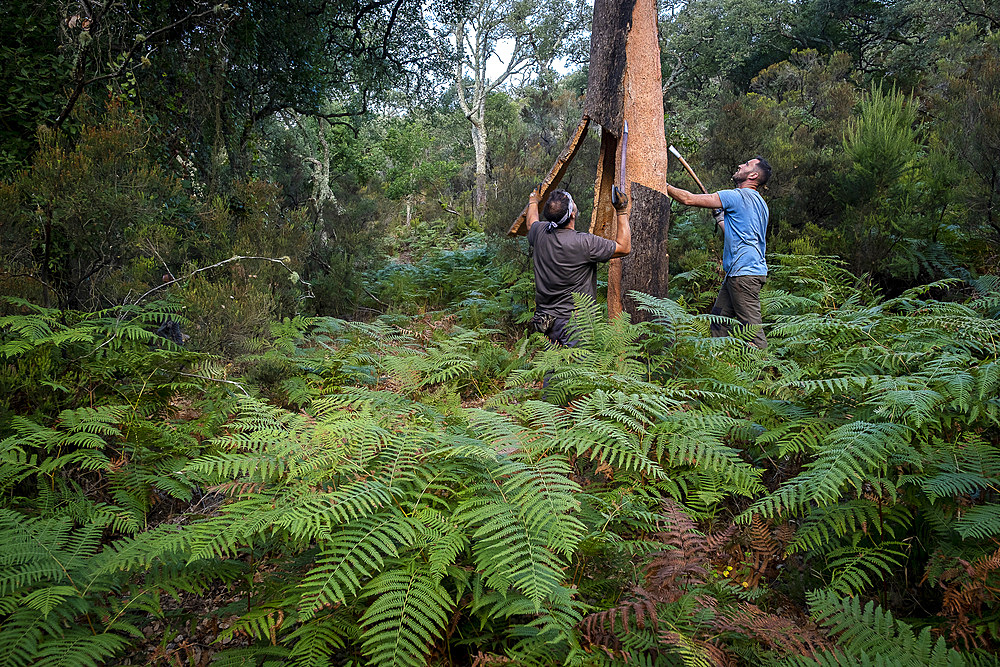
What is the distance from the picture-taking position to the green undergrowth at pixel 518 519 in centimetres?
170

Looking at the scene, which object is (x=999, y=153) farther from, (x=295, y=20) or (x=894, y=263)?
(x=295, y=20)

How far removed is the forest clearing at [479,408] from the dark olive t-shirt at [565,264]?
95 mm

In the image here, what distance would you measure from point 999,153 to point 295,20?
9.81 m

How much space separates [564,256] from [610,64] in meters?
2.17

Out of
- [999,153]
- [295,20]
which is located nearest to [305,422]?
[295,20]

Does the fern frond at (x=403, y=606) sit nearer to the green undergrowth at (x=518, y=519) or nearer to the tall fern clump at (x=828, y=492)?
the green undergrowth at (x=518, y=519)

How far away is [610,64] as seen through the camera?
535cm

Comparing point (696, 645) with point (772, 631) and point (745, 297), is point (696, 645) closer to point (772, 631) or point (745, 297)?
point (772, 631)

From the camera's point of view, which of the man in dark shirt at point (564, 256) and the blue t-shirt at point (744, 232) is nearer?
the man in dark shirt at point (564, 256)

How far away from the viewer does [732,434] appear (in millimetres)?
3043

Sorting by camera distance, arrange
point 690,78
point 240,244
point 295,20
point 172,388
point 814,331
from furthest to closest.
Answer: point 690,78 < point 295,20 < point 240,244 < point 814,331 < point 172,388

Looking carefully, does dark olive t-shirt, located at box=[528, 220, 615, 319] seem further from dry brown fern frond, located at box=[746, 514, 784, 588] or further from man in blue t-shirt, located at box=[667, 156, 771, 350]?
dry brown fern frond, located at box=[746, 514, 784, 588]

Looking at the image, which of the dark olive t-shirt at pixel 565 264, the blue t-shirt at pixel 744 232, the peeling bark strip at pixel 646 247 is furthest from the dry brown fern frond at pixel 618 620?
the blue t-shirt at pixel 744 232

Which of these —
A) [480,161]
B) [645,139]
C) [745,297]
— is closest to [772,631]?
[745,297]
